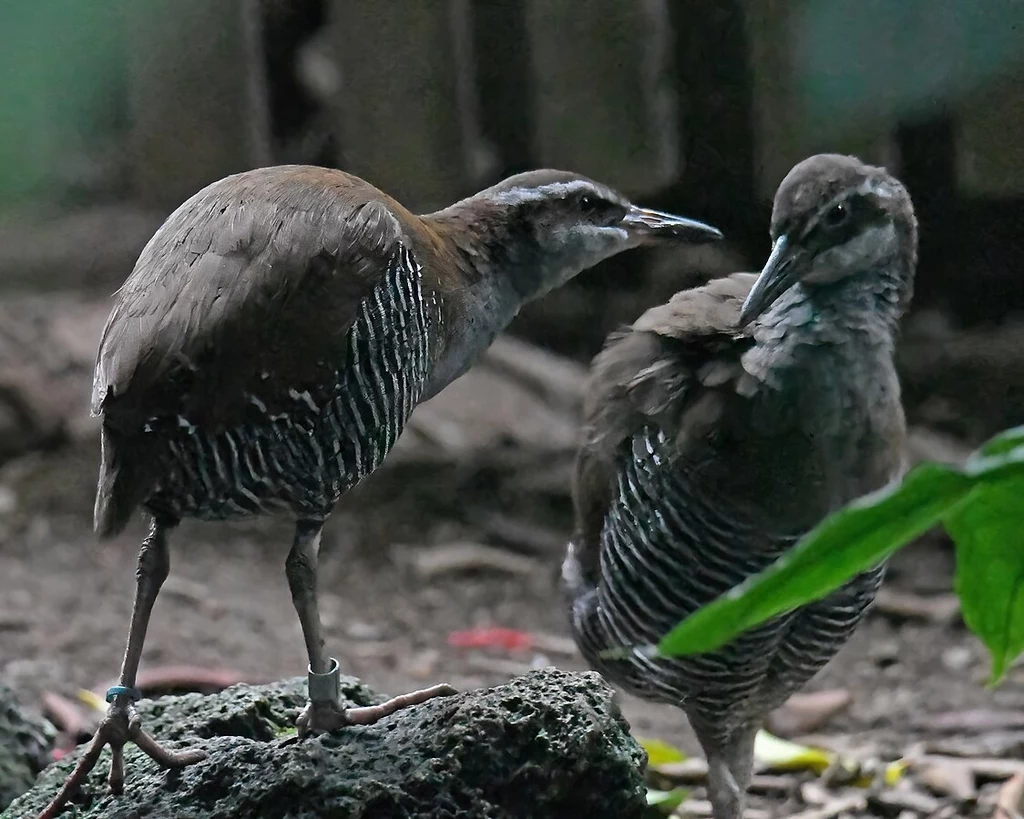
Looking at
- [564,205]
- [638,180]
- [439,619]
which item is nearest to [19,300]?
[439,619]

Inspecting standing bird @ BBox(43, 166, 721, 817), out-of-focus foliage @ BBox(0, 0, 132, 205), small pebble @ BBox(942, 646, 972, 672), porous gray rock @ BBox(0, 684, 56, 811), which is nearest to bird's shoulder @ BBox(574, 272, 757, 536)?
standing bird @ BBox(43, 166, 721, 817)

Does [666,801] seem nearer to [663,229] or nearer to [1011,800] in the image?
[1011,800]

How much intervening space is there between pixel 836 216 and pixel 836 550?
130cm

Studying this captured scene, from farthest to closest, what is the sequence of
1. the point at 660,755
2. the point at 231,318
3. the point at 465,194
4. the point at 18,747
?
1. the point at 465,194
2. the point at 660,755
3. the point at 18,747
4. the point at 231,318

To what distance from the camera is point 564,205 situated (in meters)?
2.23

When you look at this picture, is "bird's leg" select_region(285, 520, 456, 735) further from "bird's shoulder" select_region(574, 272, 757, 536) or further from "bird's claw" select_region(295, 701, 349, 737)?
"bird's shoulder" select_region(574, 272, 757, 536)

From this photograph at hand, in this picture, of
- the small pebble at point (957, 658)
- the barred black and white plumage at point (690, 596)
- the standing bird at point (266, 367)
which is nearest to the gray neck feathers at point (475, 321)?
the standing bird at point (266, 367)

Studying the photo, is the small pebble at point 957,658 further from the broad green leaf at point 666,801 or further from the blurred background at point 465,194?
the broad green leaf at point 666,801

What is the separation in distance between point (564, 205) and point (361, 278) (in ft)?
1.75

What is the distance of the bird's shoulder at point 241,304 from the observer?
173cm

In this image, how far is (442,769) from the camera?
5.82 feet

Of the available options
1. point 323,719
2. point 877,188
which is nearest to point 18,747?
point 323,719

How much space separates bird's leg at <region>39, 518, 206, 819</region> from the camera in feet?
6.18

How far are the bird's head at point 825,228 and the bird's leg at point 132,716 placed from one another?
3.43 ft
